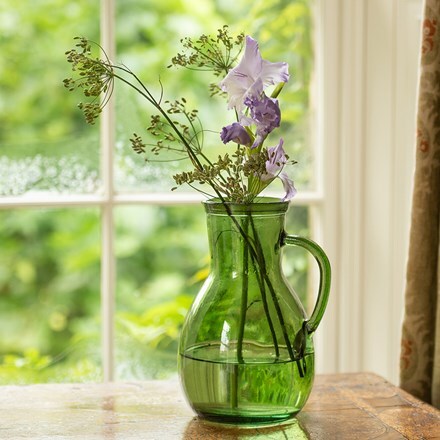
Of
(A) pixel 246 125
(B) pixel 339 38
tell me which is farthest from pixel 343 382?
(B) pixel 339 38

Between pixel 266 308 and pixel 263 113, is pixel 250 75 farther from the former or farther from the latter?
pixel 266 308

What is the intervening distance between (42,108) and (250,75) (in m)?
2.71

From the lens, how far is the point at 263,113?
1.16 m

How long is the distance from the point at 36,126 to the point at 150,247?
0.72 metres

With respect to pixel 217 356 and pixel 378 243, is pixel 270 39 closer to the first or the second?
pixel 378 243

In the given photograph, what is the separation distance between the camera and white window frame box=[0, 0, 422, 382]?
1.93 metres

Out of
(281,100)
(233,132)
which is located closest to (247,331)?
(233,132)

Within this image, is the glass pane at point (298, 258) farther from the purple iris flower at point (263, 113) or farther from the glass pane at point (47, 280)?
the glass pane at point (47, 280)

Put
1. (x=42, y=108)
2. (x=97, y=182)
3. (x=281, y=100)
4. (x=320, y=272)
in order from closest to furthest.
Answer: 1. (x=320, y=272)
2. (x=97, y=182)
3. (x=281, y=100)
4. (x=42, y=108)

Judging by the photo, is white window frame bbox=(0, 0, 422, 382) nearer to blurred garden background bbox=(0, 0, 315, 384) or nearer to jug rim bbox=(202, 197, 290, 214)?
blurred garden background bbox=(0, 0, 315, 384)

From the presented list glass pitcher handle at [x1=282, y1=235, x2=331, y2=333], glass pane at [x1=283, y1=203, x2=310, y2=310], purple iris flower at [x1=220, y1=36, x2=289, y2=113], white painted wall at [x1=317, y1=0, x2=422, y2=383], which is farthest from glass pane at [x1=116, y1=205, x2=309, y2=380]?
purple iris flower at [x1=220, y1=36, x2=289, y2=113]

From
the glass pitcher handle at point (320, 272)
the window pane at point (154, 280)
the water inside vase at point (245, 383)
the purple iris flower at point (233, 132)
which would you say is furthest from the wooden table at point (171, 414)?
the window pane at point (154, 280)

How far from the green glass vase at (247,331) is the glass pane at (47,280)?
2.21 metres

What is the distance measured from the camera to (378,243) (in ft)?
6.61
